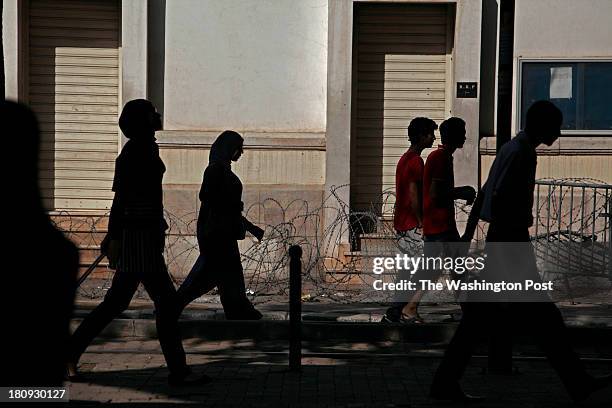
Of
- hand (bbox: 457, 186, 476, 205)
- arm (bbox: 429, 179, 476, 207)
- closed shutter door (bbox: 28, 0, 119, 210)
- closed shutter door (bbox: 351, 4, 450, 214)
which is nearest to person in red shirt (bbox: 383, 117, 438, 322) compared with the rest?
arm (bbox: 429, 179, 476, 207)

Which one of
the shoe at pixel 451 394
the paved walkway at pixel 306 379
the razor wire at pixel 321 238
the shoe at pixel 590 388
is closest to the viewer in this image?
the shoe at pixel 590 388

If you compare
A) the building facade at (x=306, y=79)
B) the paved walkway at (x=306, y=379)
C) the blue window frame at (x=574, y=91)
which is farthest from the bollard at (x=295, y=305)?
the blue window frame at (x=574, y=91)

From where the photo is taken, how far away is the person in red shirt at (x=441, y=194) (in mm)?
10117

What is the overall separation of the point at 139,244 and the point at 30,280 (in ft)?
14.9

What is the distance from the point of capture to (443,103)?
1529 cm

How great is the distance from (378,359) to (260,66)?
634cm

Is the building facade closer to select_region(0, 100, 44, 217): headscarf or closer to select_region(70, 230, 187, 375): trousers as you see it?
select_region(70, 230, 187, 375): trousers

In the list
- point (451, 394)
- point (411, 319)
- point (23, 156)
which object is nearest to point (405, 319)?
point (411, 319)

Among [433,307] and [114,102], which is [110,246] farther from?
[114,102]

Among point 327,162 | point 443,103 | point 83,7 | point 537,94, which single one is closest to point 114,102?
point 83,7

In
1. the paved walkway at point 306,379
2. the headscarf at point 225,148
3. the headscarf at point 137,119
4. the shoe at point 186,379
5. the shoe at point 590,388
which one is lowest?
the paved walkway at point 306,379

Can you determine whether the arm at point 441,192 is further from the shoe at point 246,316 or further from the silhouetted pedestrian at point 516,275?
the silhouetted pedestrian at point 516,275

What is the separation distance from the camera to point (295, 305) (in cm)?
870

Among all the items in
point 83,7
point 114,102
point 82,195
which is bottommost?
point 82,195
